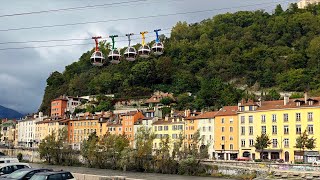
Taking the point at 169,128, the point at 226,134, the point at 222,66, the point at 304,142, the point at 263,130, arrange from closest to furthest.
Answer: the point at 304,142, the point at 263,130, the point at 226,134, the point at 169,128, the point at 222,66

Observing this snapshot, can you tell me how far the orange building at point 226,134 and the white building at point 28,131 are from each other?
194 feet

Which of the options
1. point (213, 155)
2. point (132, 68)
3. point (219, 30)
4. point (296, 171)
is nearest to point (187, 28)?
point (219, 30)

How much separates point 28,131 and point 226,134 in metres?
68.6

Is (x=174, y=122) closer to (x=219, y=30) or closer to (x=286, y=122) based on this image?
(x=286, y=122)

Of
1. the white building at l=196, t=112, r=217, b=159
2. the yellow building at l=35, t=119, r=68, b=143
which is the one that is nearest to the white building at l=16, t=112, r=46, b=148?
the yellow building at l=35, t=119, r=68, b=143

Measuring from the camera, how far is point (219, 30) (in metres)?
150

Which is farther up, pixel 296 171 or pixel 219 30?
pixel 219 30

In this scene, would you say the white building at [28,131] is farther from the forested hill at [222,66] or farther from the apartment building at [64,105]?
the forested hill at [222,66]

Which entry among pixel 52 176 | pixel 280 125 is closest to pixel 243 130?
pixel 280 125

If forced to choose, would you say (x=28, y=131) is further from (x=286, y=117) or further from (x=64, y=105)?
(x=286, y=117)

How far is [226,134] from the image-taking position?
224 feet

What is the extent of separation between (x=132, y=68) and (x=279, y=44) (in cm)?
4581

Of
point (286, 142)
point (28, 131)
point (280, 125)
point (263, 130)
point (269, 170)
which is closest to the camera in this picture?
point (269, 170)

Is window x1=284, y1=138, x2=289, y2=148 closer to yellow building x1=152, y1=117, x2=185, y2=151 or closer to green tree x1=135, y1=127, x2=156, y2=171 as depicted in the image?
yellow building x1=152, y1=117, x2=185, y2=151
